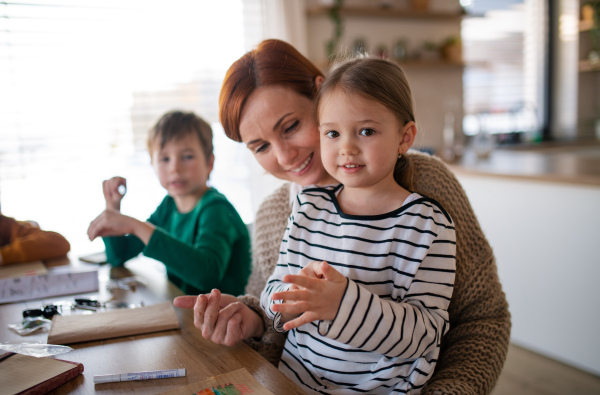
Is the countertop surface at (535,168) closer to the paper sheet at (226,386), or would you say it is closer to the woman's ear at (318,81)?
the woman's ear at (318,81)

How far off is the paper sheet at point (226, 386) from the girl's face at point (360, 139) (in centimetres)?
38

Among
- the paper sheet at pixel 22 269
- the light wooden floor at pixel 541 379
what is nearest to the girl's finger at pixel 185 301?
the paper sheet at pixel 22 269

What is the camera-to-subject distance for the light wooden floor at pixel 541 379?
7.47 ft

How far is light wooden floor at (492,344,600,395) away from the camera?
2275mm

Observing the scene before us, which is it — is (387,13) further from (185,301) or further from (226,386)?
(226,386)

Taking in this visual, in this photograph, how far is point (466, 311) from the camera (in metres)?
1.08

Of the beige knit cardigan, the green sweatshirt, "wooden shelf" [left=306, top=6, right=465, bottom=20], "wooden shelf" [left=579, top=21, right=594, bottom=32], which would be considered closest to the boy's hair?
the green sweatshirt

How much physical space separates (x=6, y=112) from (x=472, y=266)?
2.75 metres

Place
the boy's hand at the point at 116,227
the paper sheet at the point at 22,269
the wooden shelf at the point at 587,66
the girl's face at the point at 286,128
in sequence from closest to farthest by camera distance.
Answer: the girl's face at the point at 286,128, the boy's hand at the point at 116,227, the paper sheet at the point at 22,269, the wooden shelf at the point at 587,66

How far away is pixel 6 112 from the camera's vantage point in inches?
112

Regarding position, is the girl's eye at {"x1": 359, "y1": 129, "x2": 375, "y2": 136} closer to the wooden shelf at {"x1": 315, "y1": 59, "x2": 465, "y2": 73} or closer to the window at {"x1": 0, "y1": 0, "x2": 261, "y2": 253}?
the window at {"x1": 0, "y1": 0, "x2": 261, "y2": 253}

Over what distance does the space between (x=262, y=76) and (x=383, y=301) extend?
2.06ft

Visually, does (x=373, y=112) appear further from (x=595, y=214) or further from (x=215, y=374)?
(x=595, y=214)

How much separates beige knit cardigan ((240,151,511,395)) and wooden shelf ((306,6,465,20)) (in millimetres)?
2939
